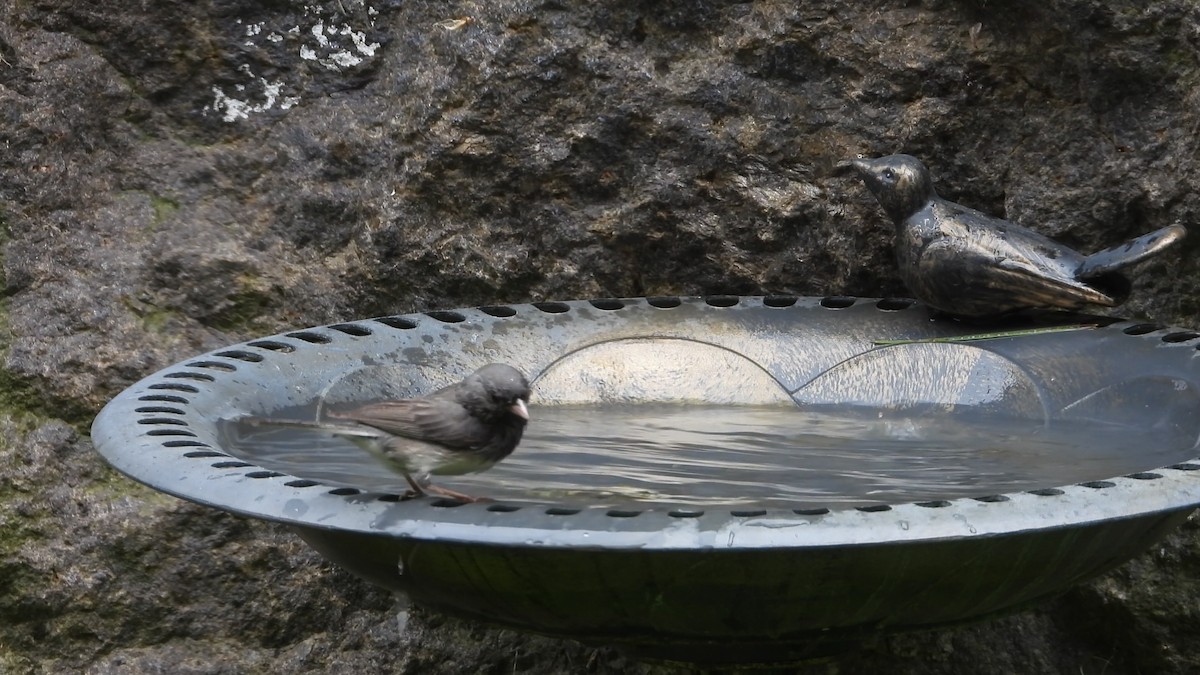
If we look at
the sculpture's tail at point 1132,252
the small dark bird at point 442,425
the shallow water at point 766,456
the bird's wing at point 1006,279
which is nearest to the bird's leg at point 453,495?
the small dark bird at point 442,425

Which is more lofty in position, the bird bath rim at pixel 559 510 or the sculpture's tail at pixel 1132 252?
the sculpture's tail at pixel 1132 252

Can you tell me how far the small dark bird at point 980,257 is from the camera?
3.36 meters

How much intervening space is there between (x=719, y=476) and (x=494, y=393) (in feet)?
1.84

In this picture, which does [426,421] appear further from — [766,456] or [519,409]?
[766,456]

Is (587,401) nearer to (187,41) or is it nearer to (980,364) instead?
(980,364)

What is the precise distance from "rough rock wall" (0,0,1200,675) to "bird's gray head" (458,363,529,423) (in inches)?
67.8

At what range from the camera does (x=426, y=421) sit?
2408 mm

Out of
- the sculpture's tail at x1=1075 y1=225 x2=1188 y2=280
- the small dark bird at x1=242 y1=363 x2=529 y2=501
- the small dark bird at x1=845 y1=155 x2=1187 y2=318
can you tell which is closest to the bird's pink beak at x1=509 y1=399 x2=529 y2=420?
the small dark bird at x1=242 y1=363 x2=529 y2=501

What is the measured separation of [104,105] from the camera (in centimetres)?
434

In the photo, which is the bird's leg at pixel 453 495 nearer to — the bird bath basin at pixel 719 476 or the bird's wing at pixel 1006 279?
the bird bath basin at pixel 719 476

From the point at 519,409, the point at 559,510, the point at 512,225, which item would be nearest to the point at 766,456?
the point at 519,409

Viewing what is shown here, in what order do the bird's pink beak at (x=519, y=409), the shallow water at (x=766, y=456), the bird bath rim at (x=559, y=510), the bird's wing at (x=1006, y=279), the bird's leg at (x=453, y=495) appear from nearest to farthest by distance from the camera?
the bird bath rim at (x=559, y=510) < the bird's leg at (x=453, y=495) < the bird's pink beak at (x=519, y=409) < the shallow water at (x=766, y=456) < the bird's wing at (x=1006, y=279)

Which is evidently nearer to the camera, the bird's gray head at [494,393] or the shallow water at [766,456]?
the bird's gray head at [494,393]

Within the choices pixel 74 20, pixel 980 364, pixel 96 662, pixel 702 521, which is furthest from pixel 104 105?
pixel 702 521
